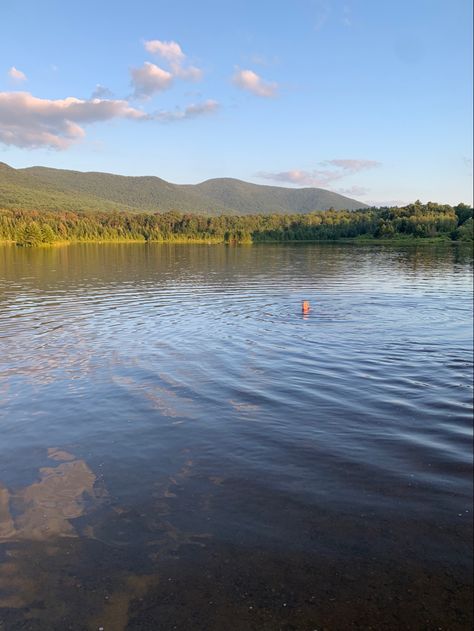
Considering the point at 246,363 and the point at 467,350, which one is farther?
the point at 467,350

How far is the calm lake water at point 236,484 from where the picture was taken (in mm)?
5777

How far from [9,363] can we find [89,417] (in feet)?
22.6

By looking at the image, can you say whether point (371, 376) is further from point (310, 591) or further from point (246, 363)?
point (310, 591)

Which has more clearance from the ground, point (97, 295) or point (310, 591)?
point (97, 295)

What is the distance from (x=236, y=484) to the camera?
28.1 ft

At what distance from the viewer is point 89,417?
12.0 m

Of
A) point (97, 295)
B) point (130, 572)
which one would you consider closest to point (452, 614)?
point (130, 572)

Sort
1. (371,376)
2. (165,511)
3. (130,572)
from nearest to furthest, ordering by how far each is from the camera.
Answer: (130,572) → (165,511) → (371,376)

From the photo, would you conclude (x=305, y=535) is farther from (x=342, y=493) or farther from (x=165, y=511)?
(x=165, y=511)

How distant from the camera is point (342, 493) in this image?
815cm

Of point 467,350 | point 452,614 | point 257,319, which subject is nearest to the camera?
point 452,614

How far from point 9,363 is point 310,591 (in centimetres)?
1466

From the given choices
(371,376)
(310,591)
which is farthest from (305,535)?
(371,376)

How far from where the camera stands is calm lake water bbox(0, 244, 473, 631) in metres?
5.78
